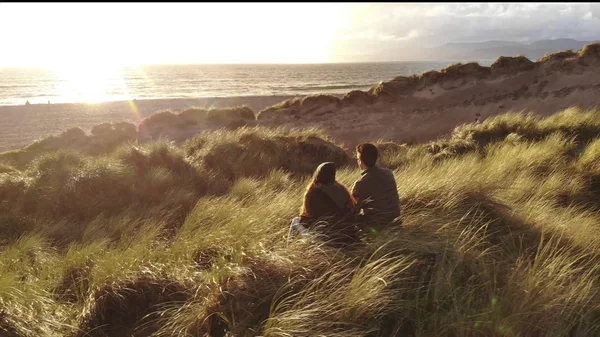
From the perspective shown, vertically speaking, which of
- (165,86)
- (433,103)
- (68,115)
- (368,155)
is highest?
(368,155)

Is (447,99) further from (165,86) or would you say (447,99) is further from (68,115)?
(165,86)

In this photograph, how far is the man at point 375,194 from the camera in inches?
178

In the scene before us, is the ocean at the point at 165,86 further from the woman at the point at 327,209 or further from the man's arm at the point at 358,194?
the woman at the point at 327,209

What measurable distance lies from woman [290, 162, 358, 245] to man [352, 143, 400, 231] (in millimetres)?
158

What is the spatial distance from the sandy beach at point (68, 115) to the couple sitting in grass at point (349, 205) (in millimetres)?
20071

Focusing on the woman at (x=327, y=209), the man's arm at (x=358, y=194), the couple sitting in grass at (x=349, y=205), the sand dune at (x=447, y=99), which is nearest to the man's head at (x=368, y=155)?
the couple sitting in grass at (x=349, y=205)

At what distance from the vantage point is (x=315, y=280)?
318cm

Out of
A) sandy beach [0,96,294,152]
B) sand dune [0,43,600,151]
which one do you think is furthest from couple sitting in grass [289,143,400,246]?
sandy beach [0,96,294,152]

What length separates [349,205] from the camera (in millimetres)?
4672

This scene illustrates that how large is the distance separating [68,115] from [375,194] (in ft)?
102

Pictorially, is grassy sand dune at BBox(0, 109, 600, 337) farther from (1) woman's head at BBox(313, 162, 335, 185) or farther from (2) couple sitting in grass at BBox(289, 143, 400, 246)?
(1) woman's head at BBox(313, 162, 335, 185)

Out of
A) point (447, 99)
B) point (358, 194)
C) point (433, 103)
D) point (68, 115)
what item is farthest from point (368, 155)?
point (68, 115)

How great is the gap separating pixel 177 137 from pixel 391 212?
13.6 metres

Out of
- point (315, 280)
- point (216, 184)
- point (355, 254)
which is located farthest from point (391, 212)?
point (216, 184)
